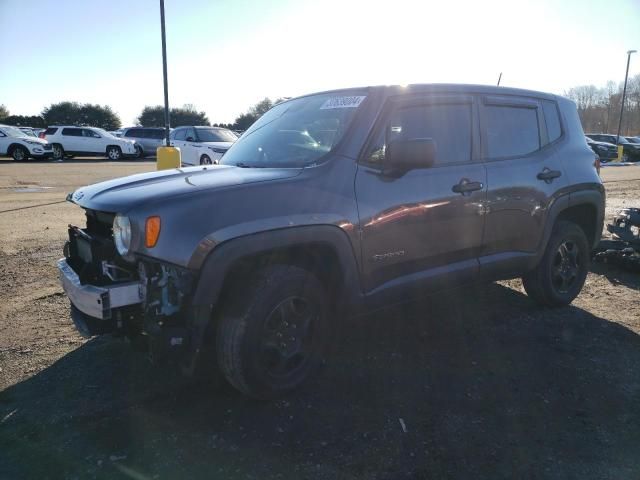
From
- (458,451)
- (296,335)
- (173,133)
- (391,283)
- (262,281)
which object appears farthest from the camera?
(173,133)

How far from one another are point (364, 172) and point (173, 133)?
16624mm

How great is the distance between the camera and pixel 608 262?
616 centimetres

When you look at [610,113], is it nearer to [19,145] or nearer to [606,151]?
[606,151]

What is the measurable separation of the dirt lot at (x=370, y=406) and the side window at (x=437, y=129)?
4.22 ft

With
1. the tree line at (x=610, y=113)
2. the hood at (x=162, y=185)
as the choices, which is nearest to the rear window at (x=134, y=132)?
the hood at (x=162, y=185)

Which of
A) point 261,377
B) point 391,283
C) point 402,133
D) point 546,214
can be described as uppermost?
point 402,133

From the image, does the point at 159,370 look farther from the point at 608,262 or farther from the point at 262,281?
the point at 608,262

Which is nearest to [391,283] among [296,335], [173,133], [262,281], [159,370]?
[296,335]

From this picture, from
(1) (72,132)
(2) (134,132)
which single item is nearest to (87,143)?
(1) (72,132)

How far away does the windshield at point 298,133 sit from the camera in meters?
3.39

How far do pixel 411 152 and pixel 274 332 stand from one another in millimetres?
1340

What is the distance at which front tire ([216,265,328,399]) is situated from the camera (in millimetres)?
2795

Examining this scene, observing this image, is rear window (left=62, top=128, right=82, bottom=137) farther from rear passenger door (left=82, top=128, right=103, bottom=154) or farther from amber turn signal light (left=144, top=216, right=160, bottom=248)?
amber turn signal light (left=144, top=216, right=160, bottom=248)

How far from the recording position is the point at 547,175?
424 centimetres
